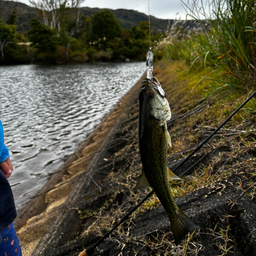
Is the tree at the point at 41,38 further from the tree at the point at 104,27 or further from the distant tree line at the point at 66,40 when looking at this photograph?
the tree at the point at 104,27

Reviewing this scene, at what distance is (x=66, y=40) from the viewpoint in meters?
55.8

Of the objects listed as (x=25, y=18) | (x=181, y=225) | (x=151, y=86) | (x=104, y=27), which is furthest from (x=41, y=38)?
(x=25, y=18)

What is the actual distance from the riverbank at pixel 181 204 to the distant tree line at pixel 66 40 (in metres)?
34.6

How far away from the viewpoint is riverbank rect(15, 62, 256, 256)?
5.63ft

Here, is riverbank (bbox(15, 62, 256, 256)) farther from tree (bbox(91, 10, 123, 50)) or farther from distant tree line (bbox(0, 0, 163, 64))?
tree (bbox(91, 10, 123, 50))

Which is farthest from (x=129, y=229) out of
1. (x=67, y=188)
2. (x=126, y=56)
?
(x=126, y=56)

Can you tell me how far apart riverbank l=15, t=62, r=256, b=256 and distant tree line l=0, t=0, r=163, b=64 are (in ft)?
114

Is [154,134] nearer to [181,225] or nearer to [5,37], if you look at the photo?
[181,225]

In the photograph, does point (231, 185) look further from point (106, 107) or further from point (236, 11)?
point (106, 107)

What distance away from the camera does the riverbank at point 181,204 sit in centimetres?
172

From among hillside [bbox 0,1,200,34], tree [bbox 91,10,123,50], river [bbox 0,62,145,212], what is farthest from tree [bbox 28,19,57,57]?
river [bbox 0,62,145,212]

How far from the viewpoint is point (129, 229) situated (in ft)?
7.22

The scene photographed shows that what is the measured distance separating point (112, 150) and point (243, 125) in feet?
11.0

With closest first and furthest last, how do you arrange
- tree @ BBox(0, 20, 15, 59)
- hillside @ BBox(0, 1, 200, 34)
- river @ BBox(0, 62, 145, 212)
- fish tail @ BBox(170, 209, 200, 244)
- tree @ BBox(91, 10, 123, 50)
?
fish tail @ BBox(170, 209, 200, 244) → river @ BBox(0, 62, 145, 212) → hillside @ BBox(0, 1, 200, 34) → tree @ BBox(0, 20, 15, 59) → tree @ BBox(91, 10, 123, 50)
